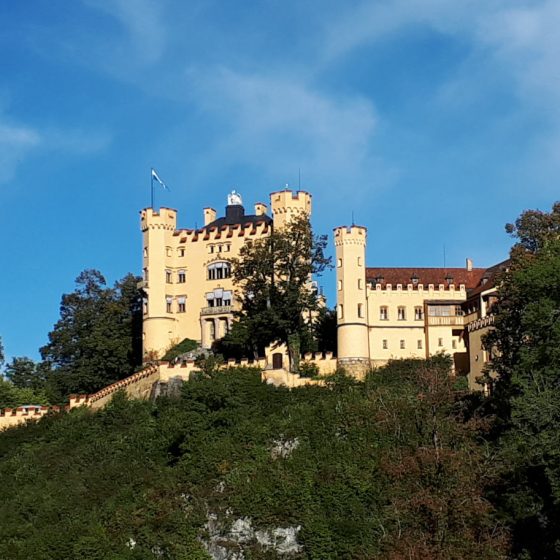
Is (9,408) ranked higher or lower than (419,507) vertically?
higher

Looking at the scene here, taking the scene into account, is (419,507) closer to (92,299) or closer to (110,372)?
(110,372)

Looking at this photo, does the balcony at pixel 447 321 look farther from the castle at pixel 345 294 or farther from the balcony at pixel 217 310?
the balcony at pixel 217 310

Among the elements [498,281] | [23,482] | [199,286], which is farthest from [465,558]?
[199,286]

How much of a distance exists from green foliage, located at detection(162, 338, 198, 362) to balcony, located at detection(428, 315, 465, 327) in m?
16.1

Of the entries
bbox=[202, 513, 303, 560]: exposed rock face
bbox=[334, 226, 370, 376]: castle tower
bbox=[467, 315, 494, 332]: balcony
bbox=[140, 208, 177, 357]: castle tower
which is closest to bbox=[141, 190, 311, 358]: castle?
bbox=[140, 208, 177, 357]: castle tower

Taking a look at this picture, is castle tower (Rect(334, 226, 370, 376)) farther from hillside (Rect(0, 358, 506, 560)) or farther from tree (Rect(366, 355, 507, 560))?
tree (Rect(366, 355, 507, 560))

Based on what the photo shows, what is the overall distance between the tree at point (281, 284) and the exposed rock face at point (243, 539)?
19.8 meters

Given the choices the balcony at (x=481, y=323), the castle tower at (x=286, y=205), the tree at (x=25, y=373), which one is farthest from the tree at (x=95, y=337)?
the balcony at (x=481, y=323)

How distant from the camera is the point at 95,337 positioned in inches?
3524

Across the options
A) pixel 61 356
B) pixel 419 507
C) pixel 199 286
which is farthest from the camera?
pixel 61 356

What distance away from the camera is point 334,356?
77.6 meters

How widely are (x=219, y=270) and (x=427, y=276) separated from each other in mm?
14321

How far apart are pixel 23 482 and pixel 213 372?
12213 mm

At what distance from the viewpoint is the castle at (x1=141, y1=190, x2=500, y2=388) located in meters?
78.2
